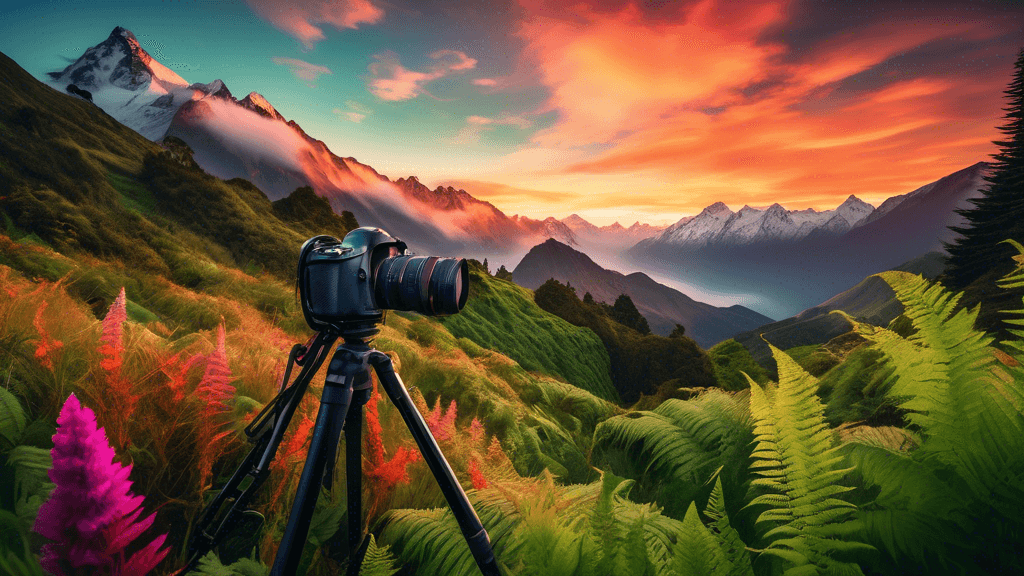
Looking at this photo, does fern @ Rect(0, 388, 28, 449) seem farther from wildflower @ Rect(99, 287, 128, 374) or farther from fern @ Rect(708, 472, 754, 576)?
fern @ Rect(708, 472, 754, 576)

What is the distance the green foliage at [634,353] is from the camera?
32781mm

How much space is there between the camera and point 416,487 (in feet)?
7.59

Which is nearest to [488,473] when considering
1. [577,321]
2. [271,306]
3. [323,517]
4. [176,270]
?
[323,517]

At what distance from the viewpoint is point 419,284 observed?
1587mm

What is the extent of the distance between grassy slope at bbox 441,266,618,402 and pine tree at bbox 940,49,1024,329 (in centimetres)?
2449

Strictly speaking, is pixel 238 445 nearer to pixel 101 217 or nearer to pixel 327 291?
pixel 327 291

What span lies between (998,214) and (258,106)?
144 meters

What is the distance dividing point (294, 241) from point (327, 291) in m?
18.4

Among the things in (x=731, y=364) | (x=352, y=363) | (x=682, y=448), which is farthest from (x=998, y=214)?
(x=352, y=363)

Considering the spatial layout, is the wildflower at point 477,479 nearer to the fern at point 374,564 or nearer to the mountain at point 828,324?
the fern at point 374,564

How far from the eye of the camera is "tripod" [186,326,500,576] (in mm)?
1275

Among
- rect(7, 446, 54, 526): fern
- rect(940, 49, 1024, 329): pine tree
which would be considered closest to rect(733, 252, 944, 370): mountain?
rect(940, 49, 1024, 329): pine tree

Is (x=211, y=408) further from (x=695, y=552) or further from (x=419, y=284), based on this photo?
(x=695, y=552)

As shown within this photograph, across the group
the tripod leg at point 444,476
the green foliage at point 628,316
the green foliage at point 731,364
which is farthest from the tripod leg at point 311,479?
the green foliage at point 628,316
